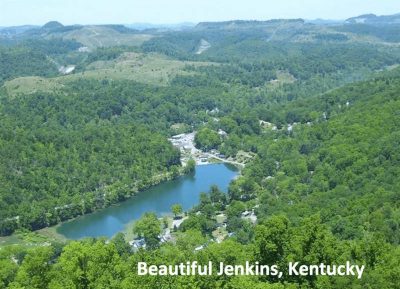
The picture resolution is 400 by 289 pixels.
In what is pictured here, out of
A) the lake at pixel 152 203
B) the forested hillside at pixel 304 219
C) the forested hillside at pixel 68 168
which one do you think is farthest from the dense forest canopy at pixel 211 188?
the lake at pixel 152 203

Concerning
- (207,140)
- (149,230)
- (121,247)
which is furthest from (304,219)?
(207,140)

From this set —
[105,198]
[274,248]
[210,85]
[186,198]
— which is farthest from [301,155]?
[210,85]

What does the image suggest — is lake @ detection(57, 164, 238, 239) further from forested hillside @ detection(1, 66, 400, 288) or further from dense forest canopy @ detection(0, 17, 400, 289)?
forested hillside @ detection(1, 66, 400, 288)

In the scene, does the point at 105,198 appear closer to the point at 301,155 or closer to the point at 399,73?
the point at 301,155

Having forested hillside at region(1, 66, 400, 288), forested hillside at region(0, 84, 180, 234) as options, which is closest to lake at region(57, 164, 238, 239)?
forested hillside at region(0, 84, 180, 234)

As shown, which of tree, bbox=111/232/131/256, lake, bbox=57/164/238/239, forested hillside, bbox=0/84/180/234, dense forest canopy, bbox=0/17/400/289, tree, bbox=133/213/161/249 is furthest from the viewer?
forested hillside, bbox=0/84/180/234

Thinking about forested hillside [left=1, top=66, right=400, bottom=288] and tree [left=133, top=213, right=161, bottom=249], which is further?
tree [left=133, top=213, right=161, bottom=249]
